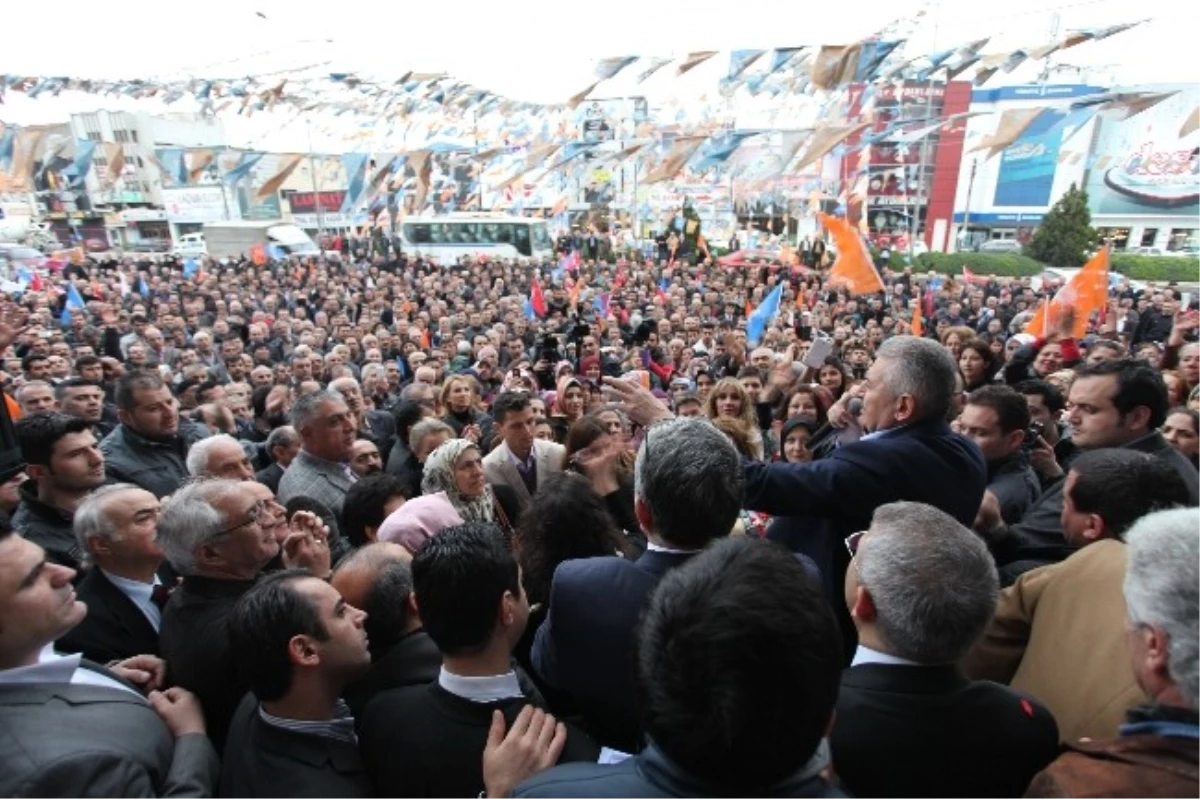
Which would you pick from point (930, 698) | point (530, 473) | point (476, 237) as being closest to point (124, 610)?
point (530, 473)

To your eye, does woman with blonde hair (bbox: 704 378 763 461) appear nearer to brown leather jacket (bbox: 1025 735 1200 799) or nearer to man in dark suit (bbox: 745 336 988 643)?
man in dark suit (bbox: 745 336 988 643)

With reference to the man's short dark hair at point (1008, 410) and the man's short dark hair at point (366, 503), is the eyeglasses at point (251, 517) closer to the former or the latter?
the man's short dark hair at point (366, 503)

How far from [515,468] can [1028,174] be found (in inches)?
1751

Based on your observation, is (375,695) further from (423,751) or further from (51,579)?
(51,579)

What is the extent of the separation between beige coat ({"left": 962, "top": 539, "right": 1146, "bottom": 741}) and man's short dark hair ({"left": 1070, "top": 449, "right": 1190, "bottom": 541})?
27cm

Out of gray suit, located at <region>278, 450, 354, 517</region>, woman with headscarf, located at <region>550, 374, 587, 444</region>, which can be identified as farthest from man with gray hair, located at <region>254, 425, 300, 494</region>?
woman with headscarf, located at <region>550, 374, 587, 444</region>

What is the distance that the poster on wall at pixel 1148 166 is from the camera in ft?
119

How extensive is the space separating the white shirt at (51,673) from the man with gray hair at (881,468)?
1617 mm

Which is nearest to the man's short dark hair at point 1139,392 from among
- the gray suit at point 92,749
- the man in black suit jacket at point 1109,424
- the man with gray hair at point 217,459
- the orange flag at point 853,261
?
the man in black suit jacket at point 1109,424

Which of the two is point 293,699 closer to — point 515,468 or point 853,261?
point 515,468

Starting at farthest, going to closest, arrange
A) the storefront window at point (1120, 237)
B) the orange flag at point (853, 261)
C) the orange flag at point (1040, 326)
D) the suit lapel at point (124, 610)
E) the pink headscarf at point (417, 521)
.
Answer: the storefront window at point (1120, 237), the orange flag at point (853, 261), the orange flag at point (1040, 326), the pink headscarf at point (417, 521), the suit lapel at point (124, 610)

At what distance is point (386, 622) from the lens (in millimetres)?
A: 2039

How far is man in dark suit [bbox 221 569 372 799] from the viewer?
1608 mm

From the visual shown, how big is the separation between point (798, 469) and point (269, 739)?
1.63 m
